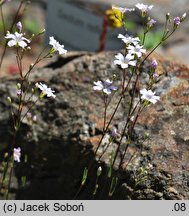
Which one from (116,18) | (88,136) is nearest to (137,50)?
(116,18)

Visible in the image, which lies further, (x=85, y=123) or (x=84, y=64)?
(x=84, y=64)

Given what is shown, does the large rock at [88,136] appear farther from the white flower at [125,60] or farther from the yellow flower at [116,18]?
the white flower at [125,60]

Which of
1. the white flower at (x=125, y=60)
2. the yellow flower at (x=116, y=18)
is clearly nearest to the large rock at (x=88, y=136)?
the yellow flower at (x=116, y=18)

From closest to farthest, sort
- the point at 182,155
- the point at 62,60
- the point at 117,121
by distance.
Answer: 1. the point at 182,155
2. the point at 117,121
3. the point at 62,60

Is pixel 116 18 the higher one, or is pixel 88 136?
pixel 116 18

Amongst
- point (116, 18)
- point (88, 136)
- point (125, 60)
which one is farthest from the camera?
point (88, 136)

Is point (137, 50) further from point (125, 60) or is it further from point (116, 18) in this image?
point (116, 18)
